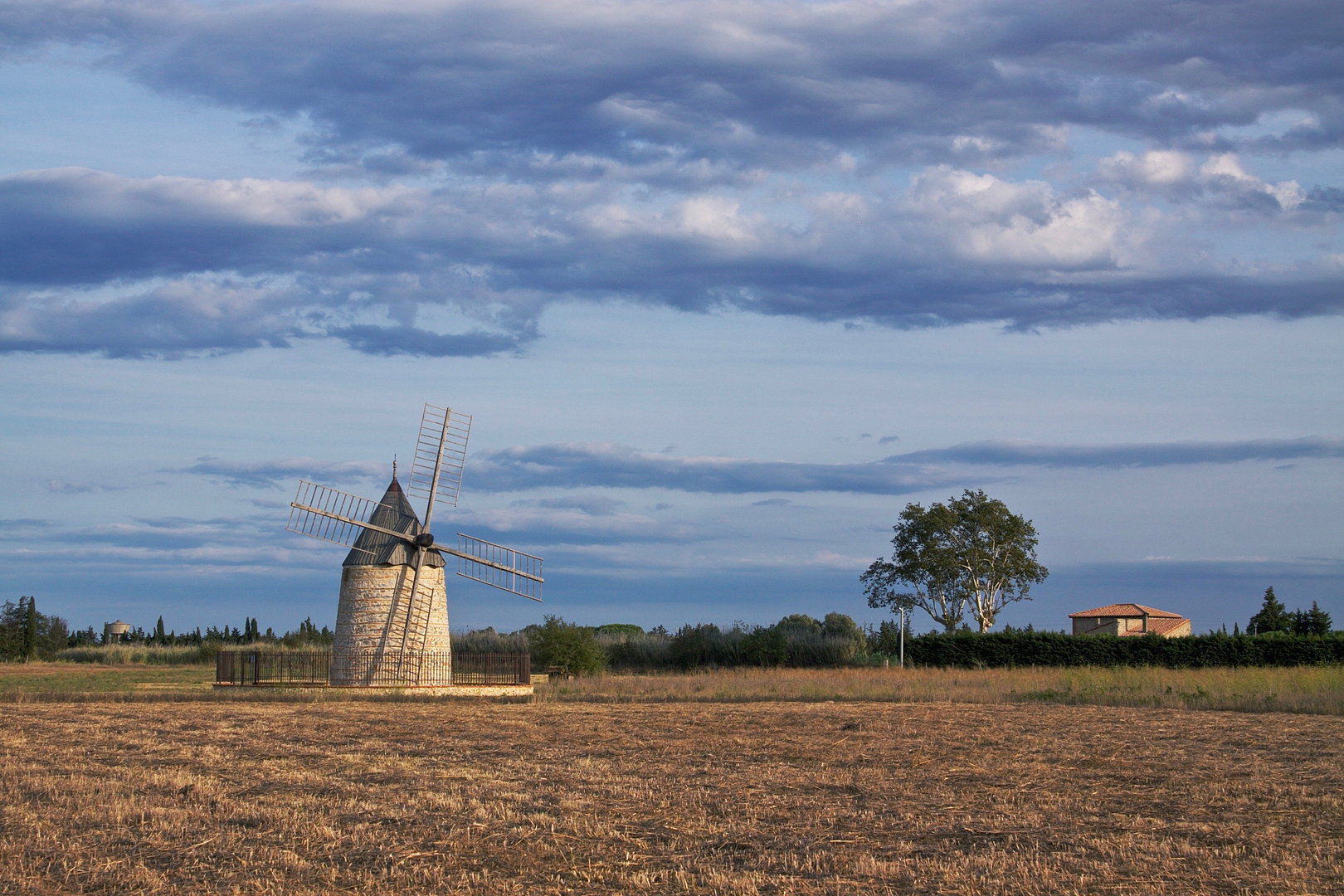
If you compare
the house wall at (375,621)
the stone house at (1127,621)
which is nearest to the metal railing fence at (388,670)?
the house wall at (375,621)

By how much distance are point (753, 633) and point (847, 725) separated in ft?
100

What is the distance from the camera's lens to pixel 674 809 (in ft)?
36.5

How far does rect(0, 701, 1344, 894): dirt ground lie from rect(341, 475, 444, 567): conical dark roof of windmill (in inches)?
618

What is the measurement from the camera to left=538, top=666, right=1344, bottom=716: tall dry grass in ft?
84.5

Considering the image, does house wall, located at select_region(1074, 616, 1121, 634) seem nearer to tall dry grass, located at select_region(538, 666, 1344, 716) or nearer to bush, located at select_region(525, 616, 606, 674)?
tall dry grass, located at select_region(538, 666, 1344, 716)

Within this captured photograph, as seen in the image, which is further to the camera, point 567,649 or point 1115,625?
point 1115,625

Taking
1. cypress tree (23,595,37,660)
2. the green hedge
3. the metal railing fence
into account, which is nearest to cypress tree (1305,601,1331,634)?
the green hedge

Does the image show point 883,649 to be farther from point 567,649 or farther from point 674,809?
point 674,809

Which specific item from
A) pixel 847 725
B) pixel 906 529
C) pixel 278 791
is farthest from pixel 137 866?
pixel 906 529

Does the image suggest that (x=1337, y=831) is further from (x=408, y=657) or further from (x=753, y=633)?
(x=753, y=633)

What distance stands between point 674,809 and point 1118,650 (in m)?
36.3

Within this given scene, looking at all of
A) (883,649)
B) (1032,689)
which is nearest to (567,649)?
(883,649)

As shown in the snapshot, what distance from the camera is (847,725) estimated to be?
66.8 feet

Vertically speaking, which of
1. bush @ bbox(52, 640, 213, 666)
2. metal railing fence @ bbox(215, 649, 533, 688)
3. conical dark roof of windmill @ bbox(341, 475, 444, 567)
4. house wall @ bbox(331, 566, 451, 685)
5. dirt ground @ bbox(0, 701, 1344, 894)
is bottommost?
bush @ bbox(52, 640, 213, 666)
